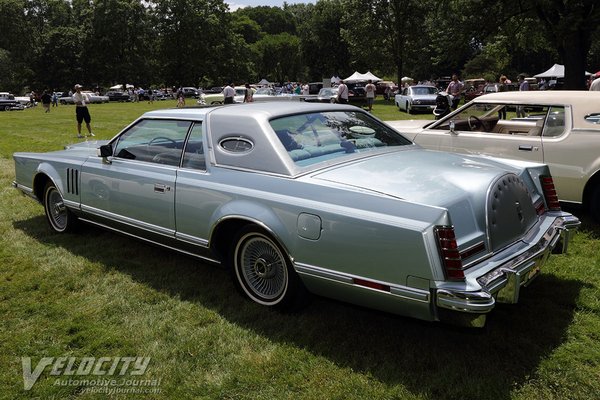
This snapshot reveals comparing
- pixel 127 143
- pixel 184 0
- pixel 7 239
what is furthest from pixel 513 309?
pixel 184 0

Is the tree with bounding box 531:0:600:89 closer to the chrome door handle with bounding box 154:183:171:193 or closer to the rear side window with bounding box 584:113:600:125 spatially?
the rear side window with bounding box 584:113:600:125

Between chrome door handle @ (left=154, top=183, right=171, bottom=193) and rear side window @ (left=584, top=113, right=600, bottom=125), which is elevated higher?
rear side window @ (left=584, top=113, right=600, bottom=125)

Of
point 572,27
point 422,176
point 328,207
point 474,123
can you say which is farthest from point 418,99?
point 328,207

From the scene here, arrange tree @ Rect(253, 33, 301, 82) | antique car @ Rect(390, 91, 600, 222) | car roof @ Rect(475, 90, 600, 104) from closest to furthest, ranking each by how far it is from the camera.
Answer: antique car @ Rect(390, 91, 600, 222), car roof @ Rect(475, 90, 600, 104), tree @ Rect(253, 33, 301, 82)

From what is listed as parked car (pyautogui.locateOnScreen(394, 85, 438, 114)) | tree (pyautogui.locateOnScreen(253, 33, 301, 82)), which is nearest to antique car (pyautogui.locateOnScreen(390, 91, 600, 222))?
parked car (pyautogui.locateOnScreen(394, 85, 438, 114))

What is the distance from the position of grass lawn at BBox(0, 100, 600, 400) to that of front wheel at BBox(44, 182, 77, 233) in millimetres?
829

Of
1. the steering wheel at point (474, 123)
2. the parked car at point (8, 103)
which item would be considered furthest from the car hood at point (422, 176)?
the parked car at point (8, 103)

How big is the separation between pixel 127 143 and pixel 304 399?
310cm

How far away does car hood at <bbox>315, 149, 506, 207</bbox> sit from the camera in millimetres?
2914

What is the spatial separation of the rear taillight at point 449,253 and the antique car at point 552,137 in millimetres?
3503

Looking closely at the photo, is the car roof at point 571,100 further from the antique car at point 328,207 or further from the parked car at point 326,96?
the parked car at point 326,96

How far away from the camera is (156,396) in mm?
2795

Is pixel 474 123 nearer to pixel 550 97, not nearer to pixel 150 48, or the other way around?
pixel 550 97

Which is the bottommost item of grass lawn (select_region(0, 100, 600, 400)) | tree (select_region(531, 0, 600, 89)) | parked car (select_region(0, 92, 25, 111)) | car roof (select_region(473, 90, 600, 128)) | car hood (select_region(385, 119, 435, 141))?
grass lawn (select_region(0, 100, 600, 400))
